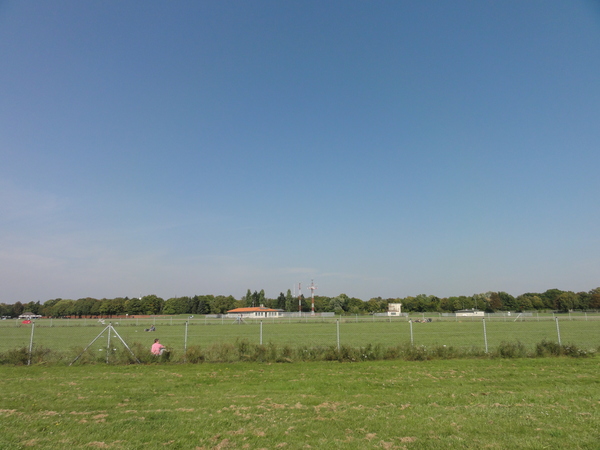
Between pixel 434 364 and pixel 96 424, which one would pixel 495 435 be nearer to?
pixel 96 424

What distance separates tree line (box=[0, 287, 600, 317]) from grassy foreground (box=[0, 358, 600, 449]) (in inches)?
4942

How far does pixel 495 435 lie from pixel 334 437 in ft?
9.34

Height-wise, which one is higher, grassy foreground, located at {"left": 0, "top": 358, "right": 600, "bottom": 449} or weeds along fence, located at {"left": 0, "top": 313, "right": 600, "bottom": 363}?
grassy foreground, located at {"left": 0, "top": 358, "right": 600, "bottom": 449}

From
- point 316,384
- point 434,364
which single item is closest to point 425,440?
point 316,384

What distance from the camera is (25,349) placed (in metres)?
16.2

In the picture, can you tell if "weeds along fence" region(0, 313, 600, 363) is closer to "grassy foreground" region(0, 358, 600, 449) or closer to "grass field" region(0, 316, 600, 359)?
"grass field" region(0, 316, 600, 359)

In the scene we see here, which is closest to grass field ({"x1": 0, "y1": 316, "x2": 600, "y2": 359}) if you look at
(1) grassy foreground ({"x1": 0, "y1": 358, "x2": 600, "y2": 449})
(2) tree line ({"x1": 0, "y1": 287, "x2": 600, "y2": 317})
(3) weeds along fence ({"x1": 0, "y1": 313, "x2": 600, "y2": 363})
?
(3) weeds along fence ({"x1": 0, "y1": 313, "x2": 600, "y2": 363})

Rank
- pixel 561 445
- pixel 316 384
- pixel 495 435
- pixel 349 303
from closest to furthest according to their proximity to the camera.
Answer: pixel 561 445, pixel 495 435, pixel 316 384, pixel 349 303

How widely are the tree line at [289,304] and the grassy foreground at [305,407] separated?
125517mm

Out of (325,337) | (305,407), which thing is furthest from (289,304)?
(305,407)

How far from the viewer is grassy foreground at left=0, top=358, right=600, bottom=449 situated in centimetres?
669

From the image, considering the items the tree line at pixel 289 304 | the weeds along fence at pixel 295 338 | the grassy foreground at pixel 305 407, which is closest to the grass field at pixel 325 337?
the weeds along fence at pixel 295 338

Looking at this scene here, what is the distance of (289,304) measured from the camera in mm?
137875

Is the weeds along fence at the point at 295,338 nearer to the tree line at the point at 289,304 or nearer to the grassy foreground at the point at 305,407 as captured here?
the grassy foreground at the point at 305,407
